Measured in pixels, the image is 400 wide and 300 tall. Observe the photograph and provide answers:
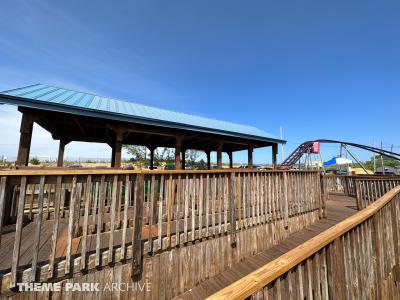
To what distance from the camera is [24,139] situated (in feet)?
15.6

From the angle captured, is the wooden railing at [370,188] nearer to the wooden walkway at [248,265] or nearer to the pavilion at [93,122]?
the wooden walkway at [248,265]

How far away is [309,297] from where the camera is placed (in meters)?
1.45

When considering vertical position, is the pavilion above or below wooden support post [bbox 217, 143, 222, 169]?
above

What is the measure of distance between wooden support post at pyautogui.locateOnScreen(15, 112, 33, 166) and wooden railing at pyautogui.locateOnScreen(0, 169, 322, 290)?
0.79 m

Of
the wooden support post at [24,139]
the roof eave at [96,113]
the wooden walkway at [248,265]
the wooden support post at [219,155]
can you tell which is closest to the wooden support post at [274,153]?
the roof eave at [96,113]

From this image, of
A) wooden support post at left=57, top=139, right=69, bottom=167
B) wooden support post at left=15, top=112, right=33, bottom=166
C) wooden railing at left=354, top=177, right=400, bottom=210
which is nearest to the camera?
wooden support post at left=15, top=112, right=33, bottom=166

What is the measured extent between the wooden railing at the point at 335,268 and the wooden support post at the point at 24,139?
5.89m

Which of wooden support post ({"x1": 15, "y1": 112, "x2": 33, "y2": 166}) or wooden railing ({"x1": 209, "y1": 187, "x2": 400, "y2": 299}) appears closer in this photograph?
wooden railing ({"x1": 209, "y1": 187, "x2": 400, "y2": 299})

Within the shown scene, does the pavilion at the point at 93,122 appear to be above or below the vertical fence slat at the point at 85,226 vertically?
above

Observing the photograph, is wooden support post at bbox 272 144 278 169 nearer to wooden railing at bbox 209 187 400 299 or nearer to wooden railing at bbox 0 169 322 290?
wooden railing at bbox 0 169 322 290

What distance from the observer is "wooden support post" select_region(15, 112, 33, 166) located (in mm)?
4746

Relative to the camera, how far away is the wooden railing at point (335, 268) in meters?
1.15

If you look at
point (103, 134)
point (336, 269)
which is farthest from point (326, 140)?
point (336, 269)

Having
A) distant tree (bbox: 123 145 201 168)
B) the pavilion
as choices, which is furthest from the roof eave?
distant tree (bbox: 123 145 201 168)
